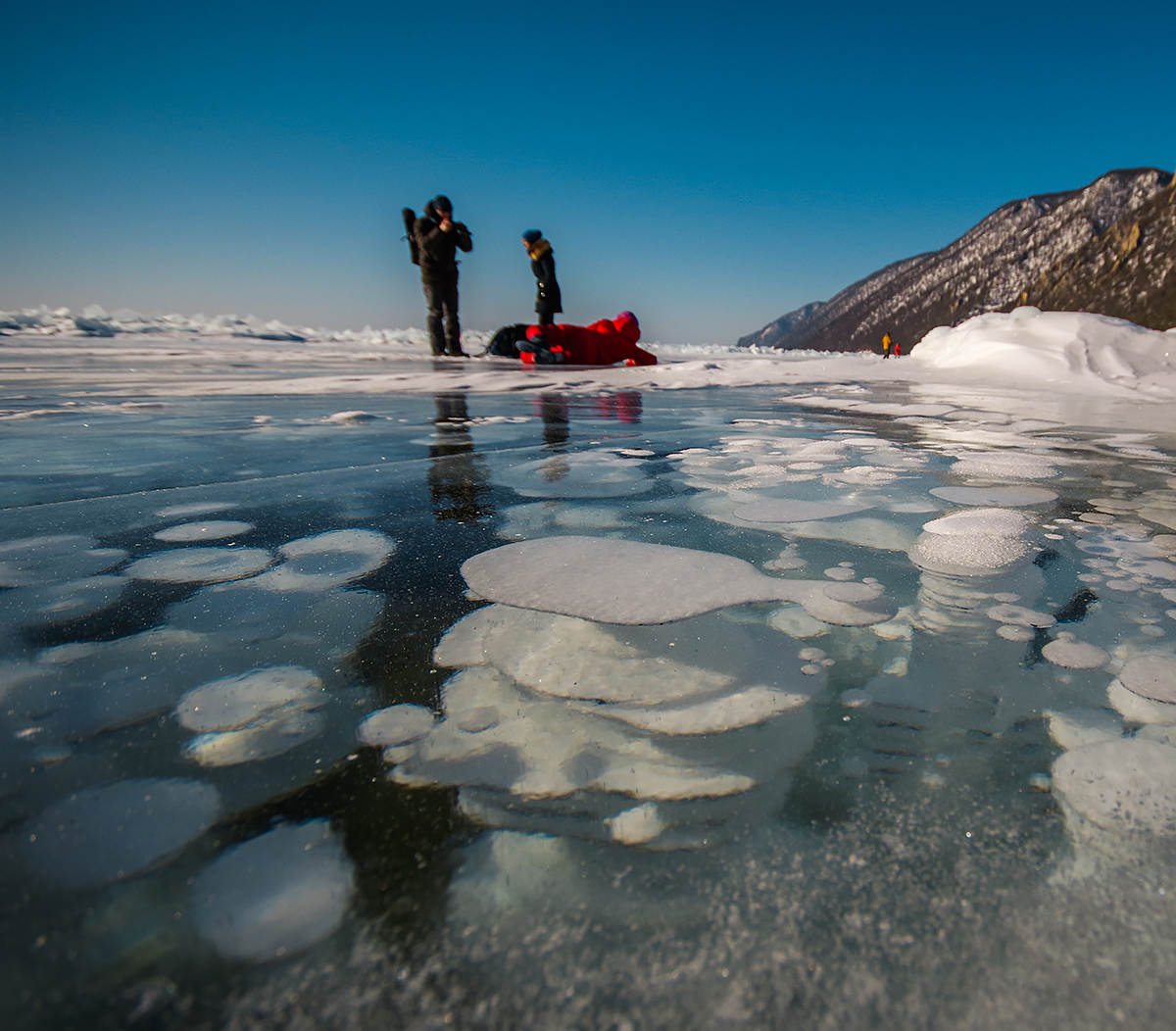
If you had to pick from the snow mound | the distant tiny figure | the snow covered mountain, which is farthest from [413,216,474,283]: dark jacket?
the snow covered mountain

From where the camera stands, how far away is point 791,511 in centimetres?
140

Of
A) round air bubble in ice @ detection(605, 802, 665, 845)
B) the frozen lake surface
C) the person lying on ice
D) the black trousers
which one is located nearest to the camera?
the frozen lake surface

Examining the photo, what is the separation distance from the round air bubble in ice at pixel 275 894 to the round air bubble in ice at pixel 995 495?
5.01ft

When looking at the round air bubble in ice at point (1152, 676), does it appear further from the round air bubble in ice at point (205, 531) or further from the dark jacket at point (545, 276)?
the dark jacket at point (545, 276)

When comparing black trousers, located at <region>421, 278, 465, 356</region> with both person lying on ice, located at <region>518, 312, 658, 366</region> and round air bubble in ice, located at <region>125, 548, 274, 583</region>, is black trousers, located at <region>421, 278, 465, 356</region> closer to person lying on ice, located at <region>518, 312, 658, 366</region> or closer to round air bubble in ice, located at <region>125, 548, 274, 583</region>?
person lying on ice, located at <region>518, 312, 658, 366</region>

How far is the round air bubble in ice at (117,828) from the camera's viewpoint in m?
0.47

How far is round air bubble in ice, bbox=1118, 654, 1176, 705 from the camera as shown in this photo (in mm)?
683

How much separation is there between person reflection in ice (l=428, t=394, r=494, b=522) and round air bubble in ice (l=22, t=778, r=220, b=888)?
86cm

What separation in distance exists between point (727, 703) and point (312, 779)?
0.43 metres

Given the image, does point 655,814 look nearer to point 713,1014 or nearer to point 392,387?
point 713,1014

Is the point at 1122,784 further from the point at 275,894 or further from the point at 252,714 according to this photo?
the point at 252,714

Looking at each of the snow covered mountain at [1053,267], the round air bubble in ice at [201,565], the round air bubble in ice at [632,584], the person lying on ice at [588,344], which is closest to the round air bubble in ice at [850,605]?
the round air bubble in ice at [632,584]

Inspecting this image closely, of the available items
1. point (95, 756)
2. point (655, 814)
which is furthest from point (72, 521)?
point (655, 814)

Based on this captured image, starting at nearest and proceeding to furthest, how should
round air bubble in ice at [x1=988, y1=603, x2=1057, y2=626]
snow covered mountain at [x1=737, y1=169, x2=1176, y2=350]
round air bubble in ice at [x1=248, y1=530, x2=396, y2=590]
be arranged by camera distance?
round air bubble in ice at [x1=988, y1=603, x2=1057, y2=626]
round air bubble in ice at [x1=248, y1=530, x2=396, y2=590]
snow covered mountain at [x1=737, y1=169, x2=1176, y2=350]
